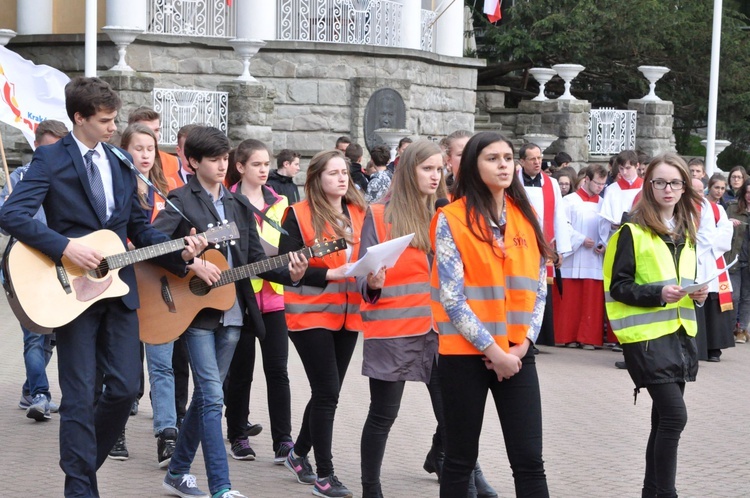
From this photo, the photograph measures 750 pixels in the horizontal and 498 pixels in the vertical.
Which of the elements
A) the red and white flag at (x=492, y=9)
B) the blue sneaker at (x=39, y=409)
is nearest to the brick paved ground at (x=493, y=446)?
the blue sneaker at (x=39, y=409)

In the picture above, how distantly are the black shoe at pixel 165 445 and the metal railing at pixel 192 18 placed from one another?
1409cm

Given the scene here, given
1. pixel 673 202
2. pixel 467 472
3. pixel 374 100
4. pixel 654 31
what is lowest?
pixel 467 472

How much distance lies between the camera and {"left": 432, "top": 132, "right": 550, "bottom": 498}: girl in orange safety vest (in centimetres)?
526

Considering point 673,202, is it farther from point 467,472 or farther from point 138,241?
point 138,241

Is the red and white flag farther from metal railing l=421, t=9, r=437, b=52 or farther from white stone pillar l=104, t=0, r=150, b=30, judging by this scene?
white stone pillar l=104, t=0, r=150, b=30

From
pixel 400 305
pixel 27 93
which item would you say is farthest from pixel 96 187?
pixel 27 93

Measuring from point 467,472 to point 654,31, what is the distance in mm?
24531

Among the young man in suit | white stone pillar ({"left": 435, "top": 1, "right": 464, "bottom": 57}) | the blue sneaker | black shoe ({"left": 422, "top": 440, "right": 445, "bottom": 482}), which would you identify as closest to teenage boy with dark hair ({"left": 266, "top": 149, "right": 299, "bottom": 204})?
the blue sneaker

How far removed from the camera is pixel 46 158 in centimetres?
599

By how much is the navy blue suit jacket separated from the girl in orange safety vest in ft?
5.32

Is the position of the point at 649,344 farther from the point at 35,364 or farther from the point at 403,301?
the point at 35,364

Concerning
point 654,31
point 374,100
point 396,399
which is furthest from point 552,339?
point 654,31

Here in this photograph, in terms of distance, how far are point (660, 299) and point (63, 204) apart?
9.43 ft

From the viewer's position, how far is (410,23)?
23.9 m
